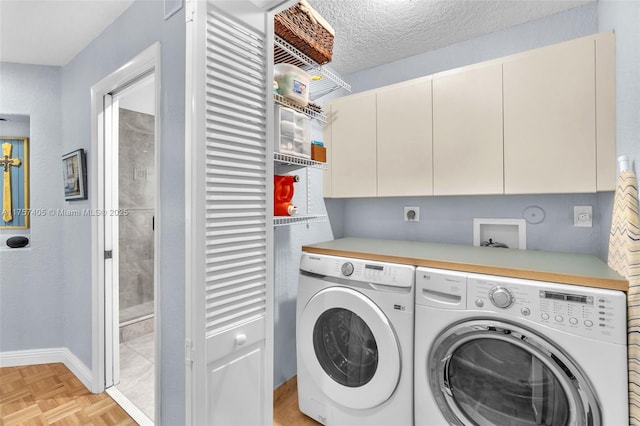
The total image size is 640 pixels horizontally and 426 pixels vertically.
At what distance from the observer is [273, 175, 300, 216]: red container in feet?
5.45

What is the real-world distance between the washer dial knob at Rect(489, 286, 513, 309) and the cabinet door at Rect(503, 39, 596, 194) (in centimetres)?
72

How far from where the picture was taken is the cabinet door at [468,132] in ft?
5.79

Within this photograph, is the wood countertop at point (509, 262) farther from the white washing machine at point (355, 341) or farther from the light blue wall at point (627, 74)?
the light blue wall at point (627, 74)

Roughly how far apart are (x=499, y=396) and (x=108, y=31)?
286 cm

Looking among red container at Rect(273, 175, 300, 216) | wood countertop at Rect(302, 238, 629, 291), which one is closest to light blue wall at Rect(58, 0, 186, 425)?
red container at Rect(273, 175, 300, 216)

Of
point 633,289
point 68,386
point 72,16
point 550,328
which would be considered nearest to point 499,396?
point 550,328

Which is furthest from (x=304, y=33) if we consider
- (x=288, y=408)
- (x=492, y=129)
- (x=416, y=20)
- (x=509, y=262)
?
(x=288, y=408)

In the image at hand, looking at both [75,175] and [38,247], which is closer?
[75,175]

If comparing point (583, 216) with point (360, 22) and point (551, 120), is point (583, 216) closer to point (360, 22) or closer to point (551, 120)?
point (551, 120)

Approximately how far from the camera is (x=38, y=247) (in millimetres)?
2404

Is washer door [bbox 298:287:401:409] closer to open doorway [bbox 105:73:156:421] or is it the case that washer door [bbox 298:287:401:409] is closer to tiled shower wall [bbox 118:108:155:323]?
open doorway [bbox 105:73:156:421]

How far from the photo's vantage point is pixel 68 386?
2.12 metres

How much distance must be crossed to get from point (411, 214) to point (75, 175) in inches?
98.2

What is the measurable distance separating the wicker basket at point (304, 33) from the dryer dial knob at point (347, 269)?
46.0 inches
